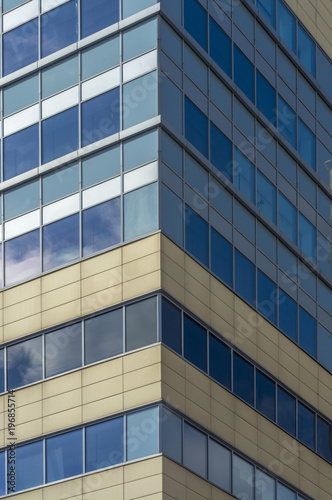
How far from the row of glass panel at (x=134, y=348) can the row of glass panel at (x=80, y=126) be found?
19.6ft

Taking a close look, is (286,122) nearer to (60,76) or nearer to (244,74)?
(244,74)

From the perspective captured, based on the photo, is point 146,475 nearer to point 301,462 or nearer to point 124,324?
point 124,324

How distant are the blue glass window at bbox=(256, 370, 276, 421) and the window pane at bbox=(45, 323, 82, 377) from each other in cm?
690

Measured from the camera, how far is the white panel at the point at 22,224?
4775 cm

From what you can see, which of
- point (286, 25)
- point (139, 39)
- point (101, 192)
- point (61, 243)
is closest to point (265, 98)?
point (286, 25)

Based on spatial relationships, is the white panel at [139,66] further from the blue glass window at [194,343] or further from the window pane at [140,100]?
the blue glass window at [194,343]

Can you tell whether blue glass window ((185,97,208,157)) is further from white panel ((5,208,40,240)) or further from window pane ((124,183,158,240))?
white panel ((5,208,40,240))

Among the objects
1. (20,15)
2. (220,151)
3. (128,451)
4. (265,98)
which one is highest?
(20,15)

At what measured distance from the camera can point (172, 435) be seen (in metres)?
43.2

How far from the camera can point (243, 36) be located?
2051 inches

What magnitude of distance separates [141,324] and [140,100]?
7.22 m

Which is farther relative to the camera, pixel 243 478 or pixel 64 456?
pixel 243 478

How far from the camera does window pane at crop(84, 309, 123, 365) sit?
146 feet

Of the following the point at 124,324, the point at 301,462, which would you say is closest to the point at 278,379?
the point at 301,462
